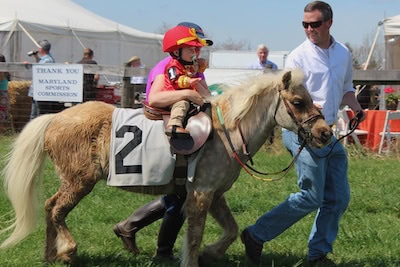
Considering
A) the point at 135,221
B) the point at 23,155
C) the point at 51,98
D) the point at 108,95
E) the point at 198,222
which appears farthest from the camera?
the point at 108,95

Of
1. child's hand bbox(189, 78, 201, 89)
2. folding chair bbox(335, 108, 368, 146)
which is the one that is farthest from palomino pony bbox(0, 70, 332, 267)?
folding chair bbox(335, 108, 368, 146)

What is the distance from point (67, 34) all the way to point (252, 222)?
1516cm

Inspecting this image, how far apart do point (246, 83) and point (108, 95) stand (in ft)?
35.0

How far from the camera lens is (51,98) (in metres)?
13.1

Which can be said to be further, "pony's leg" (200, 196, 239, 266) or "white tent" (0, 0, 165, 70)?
"white tent" (0, 0, 165, 70)

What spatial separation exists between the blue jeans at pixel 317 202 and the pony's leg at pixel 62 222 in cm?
142

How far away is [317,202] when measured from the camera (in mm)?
5230

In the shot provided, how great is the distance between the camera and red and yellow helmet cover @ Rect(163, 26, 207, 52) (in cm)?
495

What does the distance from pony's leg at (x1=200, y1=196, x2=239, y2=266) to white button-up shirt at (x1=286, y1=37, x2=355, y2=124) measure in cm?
106

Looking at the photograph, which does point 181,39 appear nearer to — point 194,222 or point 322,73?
point 322,73

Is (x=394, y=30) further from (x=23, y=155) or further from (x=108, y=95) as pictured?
(x=23, y=155)

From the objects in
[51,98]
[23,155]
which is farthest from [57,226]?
[51,98]

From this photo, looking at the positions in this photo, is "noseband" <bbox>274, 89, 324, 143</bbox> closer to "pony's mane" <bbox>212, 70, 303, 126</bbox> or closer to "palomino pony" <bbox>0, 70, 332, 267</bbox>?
"palomino pony" <bbox>0, 70, 332, 267</bbox>

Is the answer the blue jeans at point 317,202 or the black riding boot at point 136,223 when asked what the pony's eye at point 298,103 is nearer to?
the blue jeans at point 317,202
